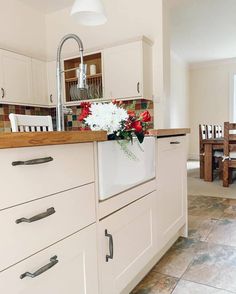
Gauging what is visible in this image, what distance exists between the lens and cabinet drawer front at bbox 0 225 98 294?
78cm

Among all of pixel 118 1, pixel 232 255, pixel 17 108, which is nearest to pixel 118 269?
pixel 232 255

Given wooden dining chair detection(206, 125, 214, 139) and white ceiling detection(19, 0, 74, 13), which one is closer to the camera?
white ceiling detection(19, 0, 74, 13)

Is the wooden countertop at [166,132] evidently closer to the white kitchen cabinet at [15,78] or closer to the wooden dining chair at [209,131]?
the white kitchen cabinet at [15,78]

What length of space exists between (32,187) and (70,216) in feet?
0.71

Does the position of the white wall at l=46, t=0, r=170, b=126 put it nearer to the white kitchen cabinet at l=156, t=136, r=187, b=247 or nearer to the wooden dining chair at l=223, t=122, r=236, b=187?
the white kitchen cabinet at l=156, t=136, r=187, b=247

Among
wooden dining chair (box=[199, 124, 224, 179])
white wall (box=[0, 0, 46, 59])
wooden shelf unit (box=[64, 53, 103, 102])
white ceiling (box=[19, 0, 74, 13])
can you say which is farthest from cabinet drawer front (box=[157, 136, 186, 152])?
wooden dining chair (box=[199, 124, 224, 179])

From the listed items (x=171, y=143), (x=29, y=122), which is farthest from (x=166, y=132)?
(x=29, y=122)

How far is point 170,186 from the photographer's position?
1862 millimetres

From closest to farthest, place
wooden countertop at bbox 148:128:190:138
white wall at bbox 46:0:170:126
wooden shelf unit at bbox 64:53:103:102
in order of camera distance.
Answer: wooden countertop at bbox 148:128:190:138 < white wall at bbox 46:0:170:126 < wooden shelf unit at bbox 64:53:103:102

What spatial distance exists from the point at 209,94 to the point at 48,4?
4.82 metres

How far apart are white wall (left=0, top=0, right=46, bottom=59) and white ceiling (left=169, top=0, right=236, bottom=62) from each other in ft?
5.73

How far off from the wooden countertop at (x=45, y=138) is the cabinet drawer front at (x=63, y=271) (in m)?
0.36

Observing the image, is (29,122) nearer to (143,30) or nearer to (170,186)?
(170,186)

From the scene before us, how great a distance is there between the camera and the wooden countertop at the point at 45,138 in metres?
0.73
